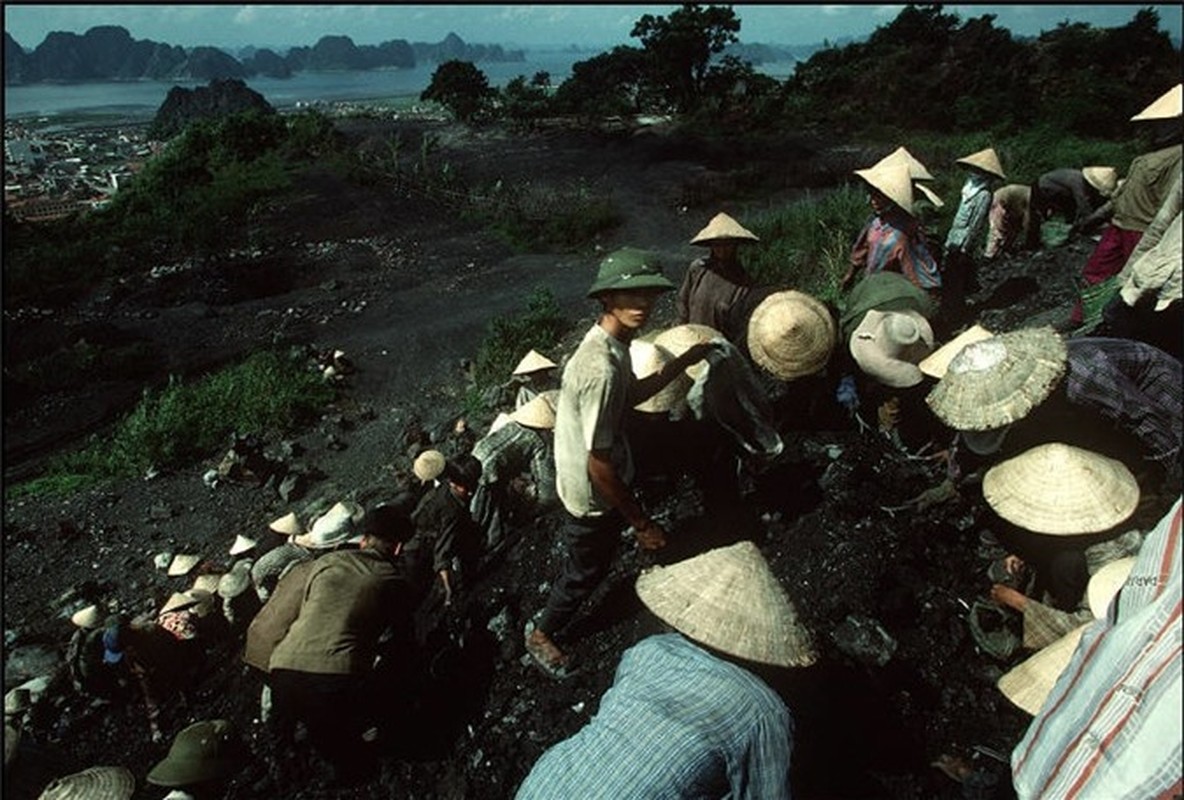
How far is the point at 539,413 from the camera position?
4703 mm

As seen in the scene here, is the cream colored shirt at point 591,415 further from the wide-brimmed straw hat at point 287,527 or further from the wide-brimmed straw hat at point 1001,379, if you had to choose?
the wide-brimmed straw hat at point 287,527

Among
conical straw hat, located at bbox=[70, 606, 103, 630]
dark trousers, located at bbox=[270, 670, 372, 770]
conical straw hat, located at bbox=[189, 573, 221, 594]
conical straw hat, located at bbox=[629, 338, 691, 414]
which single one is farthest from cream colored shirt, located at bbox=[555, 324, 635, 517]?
conical straw hat, located at bbox=[70, 606, 103, 630]

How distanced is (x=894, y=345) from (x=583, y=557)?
2.24 metres

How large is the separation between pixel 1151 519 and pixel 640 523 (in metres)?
2.31

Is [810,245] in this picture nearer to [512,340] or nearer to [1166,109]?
[512,340]

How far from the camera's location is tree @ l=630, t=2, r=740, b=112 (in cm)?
2592

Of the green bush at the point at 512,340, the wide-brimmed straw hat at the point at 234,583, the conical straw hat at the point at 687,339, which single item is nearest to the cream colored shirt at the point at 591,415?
the conical straw hat at the point at 687,339

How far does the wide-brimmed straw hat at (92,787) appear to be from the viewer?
118 inches

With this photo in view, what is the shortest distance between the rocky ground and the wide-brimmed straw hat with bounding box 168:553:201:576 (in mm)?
152

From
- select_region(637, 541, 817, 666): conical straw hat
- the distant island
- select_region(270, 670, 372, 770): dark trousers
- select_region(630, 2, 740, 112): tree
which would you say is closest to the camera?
select_region(637, 541, 817, 666): conical straw hat

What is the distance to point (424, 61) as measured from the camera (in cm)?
17575

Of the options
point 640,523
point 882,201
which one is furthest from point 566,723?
point 882,201

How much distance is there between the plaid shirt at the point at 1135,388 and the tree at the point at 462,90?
92.0ft

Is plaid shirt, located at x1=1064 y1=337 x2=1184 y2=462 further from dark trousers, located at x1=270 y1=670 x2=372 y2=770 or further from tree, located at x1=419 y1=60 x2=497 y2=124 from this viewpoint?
tree, located at x1=419 y1=60 x2=497 y2=124
